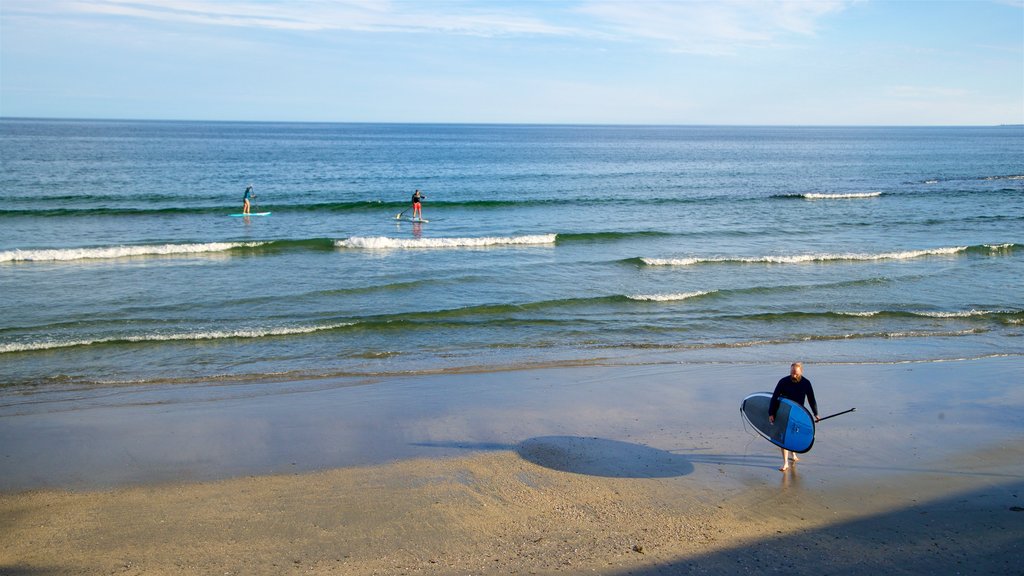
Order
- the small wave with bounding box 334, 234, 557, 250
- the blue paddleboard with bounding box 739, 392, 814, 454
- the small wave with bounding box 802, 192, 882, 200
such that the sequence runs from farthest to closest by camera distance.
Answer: the small wave with bounding box 802, 192, 882, 200
the small wave with bounding box 334, 234, 557, 250
the blue paddleboard with bounding box 739, 392, 814, 454

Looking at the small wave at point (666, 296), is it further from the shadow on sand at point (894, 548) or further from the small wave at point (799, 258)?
the shadow on sand at point (894, 548)

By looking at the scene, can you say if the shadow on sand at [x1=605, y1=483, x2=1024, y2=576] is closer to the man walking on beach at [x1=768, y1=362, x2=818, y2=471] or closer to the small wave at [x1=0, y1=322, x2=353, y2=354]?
the man walking on beach at [x1=768, y1=362, x2=818, y2=471]

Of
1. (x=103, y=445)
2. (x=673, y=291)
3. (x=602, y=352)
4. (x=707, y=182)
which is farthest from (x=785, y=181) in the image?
(x=103, y=445)

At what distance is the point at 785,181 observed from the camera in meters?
57.1

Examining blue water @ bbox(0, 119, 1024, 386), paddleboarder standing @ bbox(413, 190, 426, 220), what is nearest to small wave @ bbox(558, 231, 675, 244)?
blue water @ bbox(0, 119, 1024, 386)

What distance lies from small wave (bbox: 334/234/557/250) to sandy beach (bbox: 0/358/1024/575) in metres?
15.8

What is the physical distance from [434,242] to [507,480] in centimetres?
2076

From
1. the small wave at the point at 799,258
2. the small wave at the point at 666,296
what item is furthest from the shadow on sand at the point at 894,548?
the small wave at the point at 799,258

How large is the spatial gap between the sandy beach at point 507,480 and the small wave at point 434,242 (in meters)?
15.8

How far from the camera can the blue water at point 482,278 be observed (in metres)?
16.1

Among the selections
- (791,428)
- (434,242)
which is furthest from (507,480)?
(434,242)

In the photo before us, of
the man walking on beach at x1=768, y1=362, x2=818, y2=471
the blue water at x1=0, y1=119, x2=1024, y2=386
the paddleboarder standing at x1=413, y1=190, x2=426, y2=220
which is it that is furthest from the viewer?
the paddleboarder standing at x1=413, y1=190, x2=426, y2=220

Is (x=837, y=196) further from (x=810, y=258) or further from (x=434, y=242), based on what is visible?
(x=434, y=242)

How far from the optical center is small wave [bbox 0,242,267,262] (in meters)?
24.9
